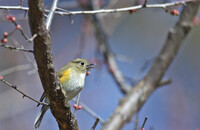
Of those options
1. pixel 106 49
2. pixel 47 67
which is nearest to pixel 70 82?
pixel 47 67

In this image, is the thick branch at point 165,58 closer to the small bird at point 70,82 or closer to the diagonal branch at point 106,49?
the diagonal branch at point 106,49

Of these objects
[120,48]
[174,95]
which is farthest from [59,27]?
[174,95]

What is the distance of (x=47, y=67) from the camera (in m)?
2.10

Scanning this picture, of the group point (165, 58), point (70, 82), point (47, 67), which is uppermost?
point (165, 58)

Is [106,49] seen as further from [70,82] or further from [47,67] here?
[47,67]

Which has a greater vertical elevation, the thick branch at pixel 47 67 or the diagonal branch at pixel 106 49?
the diagonal branch at pixel 106 49

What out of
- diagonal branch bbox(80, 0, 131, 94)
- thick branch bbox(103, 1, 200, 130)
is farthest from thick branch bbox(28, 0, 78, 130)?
diagonal branch bbox(80, 0, 131, 94)

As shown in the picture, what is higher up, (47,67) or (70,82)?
(70,82)

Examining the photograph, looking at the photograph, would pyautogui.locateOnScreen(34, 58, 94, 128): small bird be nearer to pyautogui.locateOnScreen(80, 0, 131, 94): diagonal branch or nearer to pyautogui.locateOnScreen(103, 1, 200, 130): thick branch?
pyautogui.locateOnScreen(103, 1, 200, 130): thick branch

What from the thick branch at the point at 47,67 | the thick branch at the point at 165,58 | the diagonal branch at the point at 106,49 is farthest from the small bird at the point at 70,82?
the diagonal branch at the point at 106,49

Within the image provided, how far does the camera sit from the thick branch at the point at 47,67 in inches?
73.6

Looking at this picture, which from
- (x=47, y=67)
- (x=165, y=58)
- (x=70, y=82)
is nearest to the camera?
(x=47, y=67)

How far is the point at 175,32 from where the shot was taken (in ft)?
16.3

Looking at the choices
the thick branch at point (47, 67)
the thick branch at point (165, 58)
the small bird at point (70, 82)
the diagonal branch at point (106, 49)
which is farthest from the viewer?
the diagonal branch at point (106, 49)
